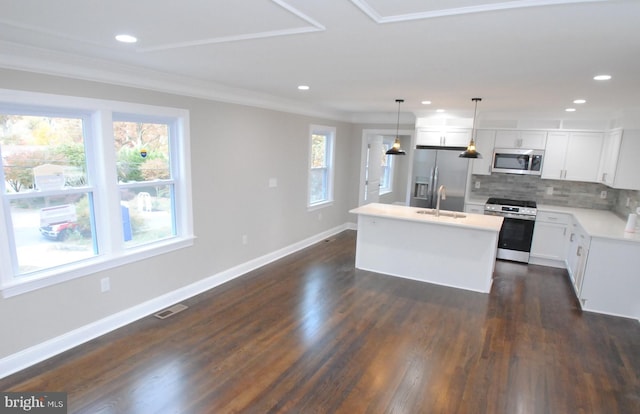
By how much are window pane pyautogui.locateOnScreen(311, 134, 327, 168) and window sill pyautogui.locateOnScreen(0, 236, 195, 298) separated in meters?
3.04

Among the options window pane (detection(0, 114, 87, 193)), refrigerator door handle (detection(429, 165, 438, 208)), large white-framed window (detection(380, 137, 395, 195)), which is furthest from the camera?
large white-framed window (detection(380, 137, 395, 195))

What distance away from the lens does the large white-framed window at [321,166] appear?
6441 mm

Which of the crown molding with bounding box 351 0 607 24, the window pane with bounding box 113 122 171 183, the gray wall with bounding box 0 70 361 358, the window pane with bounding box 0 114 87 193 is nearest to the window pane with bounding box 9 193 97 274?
the window pane with bounding box 0 114 87 193

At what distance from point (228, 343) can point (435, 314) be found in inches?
87.9

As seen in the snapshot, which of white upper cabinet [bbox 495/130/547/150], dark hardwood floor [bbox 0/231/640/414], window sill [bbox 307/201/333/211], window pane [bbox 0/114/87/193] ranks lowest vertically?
dark hardwood floor [bbox 0/231/640/414]

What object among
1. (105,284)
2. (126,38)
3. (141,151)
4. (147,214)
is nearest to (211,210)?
(147,214)

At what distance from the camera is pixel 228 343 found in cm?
321

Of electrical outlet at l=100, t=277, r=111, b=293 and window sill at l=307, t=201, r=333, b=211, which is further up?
window sill at l=307, t=201, r=333, b=211

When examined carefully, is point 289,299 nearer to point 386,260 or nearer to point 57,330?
point 386,260

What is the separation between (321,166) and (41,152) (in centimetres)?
455

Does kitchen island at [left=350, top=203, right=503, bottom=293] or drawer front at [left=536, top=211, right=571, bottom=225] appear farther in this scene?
drawer front at [left=536, top=211, right=571, bottom=225]

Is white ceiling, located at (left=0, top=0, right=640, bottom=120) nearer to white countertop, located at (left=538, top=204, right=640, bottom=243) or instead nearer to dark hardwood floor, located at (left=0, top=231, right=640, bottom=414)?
white countertop, located at (left=538, top=204, right=640, bottom=243)

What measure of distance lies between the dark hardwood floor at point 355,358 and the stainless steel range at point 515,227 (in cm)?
138

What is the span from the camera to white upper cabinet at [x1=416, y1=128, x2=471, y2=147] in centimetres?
618
